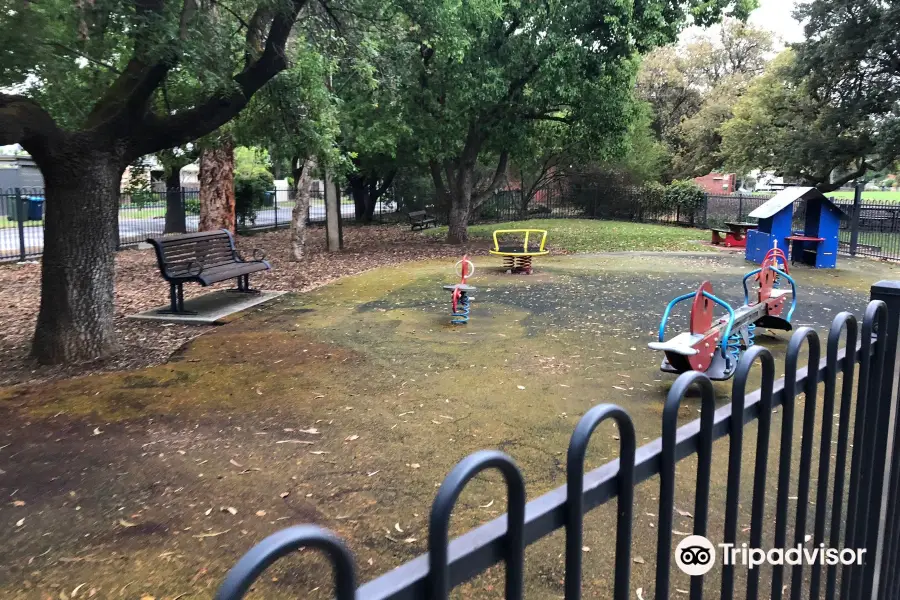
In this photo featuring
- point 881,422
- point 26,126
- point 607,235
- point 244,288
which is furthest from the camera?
point 607,235

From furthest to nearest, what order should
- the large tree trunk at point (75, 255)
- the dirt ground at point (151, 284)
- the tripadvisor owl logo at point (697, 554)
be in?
1. the dirt ground at point (151, 284)
2. the large tree trunk at point (75, 255)
3. the tripadvisor owl logo at point (697, 554)

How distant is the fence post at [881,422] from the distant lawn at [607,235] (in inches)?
633

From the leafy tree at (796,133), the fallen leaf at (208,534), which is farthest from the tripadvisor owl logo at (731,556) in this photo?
the leafy tree at (796,133)

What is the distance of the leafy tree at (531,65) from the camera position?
48.0 ft

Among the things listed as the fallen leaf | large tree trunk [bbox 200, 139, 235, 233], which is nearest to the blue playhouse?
large tree trunk [bbox 200, 139, 235, 233]

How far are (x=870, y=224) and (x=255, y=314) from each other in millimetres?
22971

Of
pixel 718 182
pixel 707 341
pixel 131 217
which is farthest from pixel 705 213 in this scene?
pixel 718 182

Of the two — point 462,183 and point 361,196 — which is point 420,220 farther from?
point 462,183

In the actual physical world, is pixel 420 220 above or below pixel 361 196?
below

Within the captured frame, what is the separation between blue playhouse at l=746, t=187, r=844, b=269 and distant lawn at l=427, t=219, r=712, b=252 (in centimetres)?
334

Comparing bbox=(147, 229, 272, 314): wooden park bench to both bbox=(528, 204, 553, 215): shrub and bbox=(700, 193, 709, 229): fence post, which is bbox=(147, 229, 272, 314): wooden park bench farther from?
bbox=(528, 204, 553, 215): shrub

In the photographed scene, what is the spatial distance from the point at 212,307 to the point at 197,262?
687 mm

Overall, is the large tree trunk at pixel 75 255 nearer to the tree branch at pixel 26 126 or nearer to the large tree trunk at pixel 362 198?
the tree branch at pixel 26 126

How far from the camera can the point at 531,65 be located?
15.9 metres
